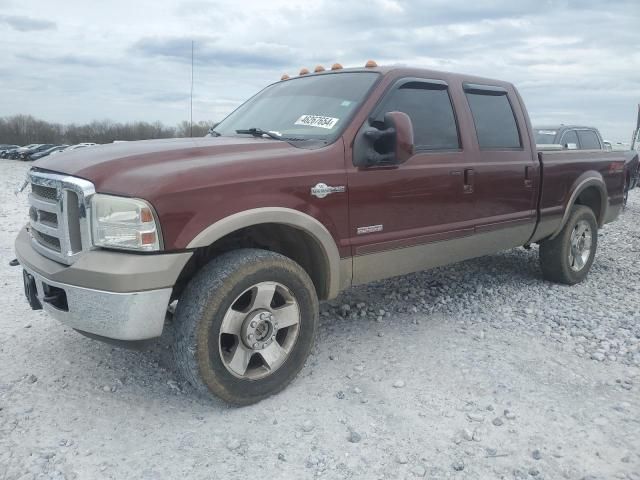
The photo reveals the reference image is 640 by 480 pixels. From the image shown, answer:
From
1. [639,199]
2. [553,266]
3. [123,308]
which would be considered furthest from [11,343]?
[639,199]

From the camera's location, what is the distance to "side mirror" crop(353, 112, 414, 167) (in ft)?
11.1

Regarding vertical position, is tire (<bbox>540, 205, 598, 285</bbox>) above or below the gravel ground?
above

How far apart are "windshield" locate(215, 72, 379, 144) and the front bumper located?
136cm

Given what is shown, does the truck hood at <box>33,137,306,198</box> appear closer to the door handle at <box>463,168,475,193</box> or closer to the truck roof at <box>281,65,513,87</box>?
the truck roof at <box>281,65,513,87</box>

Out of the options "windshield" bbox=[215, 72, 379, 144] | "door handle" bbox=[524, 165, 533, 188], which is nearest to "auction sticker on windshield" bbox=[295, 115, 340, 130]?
"windshield" bbox=[215, 72, 379, 144]

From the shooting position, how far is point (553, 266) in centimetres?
556

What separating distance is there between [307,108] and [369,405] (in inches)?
81.9

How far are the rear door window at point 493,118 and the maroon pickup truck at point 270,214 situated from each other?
2 centimetres

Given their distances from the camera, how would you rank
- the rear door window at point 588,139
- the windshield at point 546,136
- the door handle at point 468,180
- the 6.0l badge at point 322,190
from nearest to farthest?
the 6.0l badge at point 322,190
the door handle at point 468,180
the windshield at point 546,136
the rear door window at point 588,139

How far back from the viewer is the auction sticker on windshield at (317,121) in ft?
11.9

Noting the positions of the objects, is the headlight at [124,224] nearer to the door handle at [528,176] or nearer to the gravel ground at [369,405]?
the gravel ground at [369,405]

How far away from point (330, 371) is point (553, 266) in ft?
10.2

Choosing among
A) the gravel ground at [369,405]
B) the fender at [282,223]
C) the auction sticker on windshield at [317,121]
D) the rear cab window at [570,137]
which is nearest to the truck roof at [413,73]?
the auction sticker on windshield at [317,121]

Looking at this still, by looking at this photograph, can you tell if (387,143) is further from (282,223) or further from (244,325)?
(244,325)
